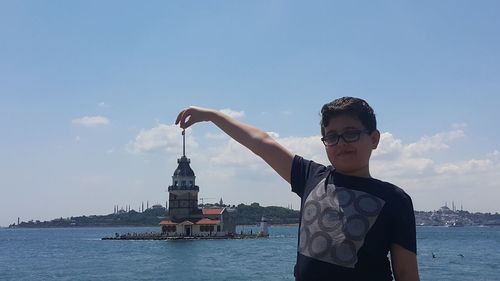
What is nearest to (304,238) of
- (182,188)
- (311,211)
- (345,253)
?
(311,211)

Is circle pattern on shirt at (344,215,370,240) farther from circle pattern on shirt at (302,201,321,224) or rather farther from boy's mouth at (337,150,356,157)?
boy's mouth at (337,150,356,157)

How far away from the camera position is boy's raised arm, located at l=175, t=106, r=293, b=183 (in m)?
3.27

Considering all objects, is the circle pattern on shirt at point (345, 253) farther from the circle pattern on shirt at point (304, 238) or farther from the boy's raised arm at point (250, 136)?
the boy's raised arm at point (250, 136)

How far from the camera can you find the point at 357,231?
8.75 feet

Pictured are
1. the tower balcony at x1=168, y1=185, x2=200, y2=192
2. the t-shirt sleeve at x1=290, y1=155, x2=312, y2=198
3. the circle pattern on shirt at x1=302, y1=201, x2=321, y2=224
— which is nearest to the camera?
the circle pattern on shirt at x1=302, y1=201, x2=321, y2=224

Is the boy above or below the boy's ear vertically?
below

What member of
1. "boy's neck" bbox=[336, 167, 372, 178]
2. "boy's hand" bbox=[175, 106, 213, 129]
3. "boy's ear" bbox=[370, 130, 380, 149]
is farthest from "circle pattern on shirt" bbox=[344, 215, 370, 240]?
"boy's hand" bbox=[175, 106, 213, 129]

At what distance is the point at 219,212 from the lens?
324ft

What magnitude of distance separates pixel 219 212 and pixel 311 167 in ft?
316

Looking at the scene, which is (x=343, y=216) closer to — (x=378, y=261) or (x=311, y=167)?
(x=378, y=261)

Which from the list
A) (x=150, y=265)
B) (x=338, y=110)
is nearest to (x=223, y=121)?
(x=338, y=110)

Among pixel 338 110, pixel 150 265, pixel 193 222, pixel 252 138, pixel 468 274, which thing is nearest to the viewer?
pixel 338 110

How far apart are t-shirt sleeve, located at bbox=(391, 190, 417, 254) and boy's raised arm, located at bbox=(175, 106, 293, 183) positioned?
2.36 feet

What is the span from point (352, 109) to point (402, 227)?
1.90 ft
